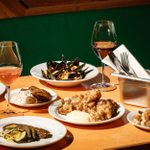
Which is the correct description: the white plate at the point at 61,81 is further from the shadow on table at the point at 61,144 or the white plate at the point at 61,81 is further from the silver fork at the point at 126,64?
the shadow on table at the point at 61,144

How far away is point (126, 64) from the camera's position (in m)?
1.63

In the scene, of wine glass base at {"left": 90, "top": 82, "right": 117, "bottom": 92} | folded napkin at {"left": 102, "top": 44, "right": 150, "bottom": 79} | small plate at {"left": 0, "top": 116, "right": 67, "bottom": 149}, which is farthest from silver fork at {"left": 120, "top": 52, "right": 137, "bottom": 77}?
small plate at {"left": 0, "top": 116, "right": 67, "bottom": 149}

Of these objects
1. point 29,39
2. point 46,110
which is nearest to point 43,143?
point 46,110

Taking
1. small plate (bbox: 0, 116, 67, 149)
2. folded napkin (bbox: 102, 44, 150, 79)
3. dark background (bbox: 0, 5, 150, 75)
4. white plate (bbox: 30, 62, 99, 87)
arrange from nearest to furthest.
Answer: small plate (bbox: 0, 116, 67, 149)
folded napkin (bbox: 102, 44, 150, 79)
white plate (bbox: 30, 62, 99, 87)
dark background (bbox: 0, 5, 150, 75)

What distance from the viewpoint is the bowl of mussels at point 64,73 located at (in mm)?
1693

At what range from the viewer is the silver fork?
158 centimetres

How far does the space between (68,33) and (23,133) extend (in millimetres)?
1782

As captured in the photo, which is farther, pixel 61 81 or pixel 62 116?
pixel 61 81

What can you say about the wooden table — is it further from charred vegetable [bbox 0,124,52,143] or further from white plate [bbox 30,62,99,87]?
white plate [bbox 30,62,99,87]

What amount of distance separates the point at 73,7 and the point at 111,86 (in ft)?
4.43

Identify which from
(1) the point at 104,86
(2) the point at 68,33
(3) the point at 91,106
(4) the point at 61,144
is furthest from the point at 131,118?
(2) the point at 68,33

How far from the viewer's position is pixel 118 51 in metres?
1.67

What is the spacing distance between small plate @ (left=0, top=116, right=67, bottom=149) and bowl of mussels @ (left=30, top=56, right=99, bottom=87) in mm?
351

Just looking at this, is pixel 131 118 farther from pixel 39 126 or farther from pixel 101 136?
pixel 39 126
